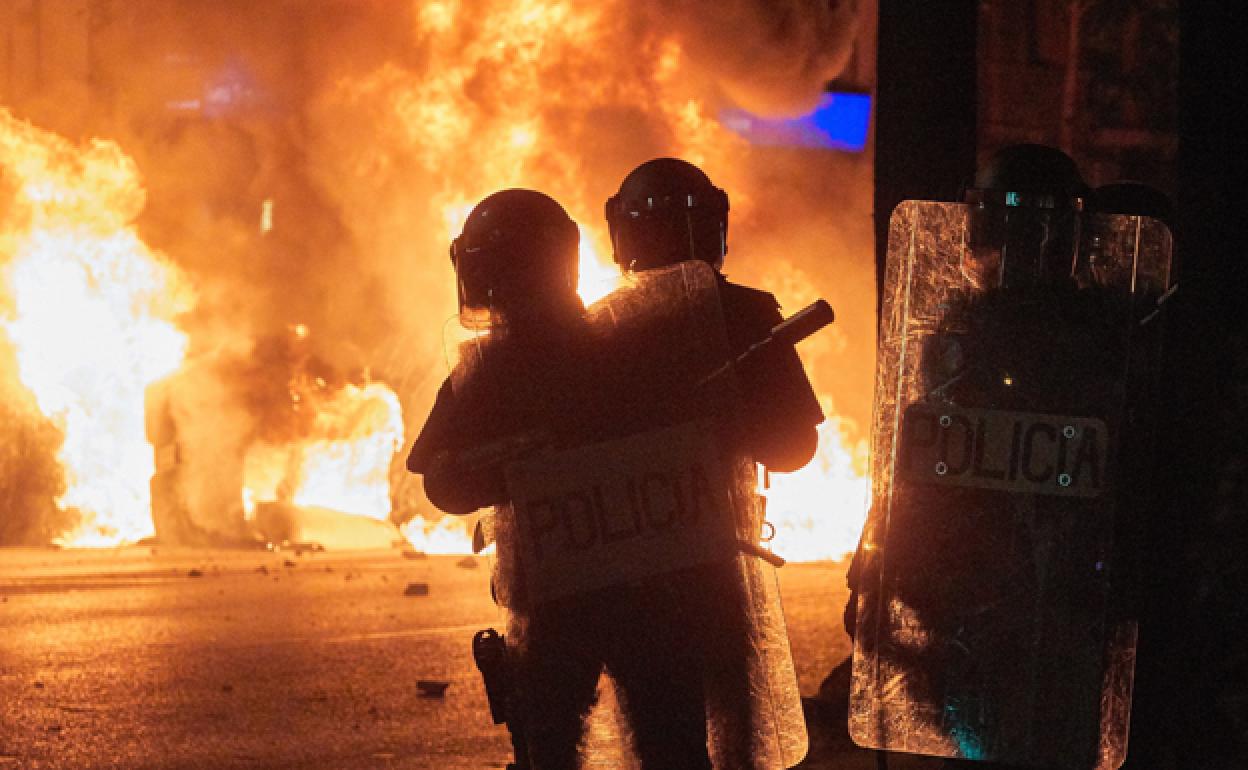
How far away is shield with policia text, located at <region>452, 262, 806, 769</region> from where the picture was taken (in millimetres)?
2842

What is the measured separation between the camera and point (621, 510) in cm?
291

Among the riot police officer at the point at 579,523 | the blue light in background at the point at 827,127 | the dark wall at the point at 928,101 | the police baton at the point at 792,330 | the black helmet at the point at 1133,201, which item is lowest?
the riot police officer at the point at 579,523

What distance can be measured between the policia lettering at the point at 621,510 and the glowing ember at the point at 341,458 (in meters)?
14.6

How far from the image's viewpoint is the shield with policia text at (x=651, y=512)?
284cm

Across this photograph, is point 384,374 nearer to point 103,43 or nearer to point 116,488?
point 116,488

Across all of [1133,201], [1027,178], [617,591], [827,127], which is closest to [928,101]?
[1133,201]

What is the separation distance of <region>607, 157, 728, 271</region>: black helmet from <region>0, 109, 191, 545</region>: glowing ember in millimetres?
15039

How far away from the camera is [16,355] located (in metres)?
17.5

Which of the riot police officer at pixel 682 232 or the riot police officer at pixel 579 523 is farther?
the riot police officer at pixel 682 232

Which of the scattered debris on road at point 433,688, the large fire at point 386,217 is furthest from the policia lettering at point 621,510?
the large fire at point 386,217

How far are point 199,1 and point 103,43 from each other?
5.08ft

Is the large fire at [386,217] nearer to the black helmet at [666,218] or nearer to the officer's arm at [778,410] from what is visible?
the black helmet at [666,218]

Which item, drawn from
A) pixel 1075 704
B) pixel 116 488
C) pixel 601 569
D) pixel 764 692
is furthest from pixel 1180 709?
pixel 116 488

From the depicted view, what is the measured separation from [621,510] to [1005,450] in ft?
3.03
